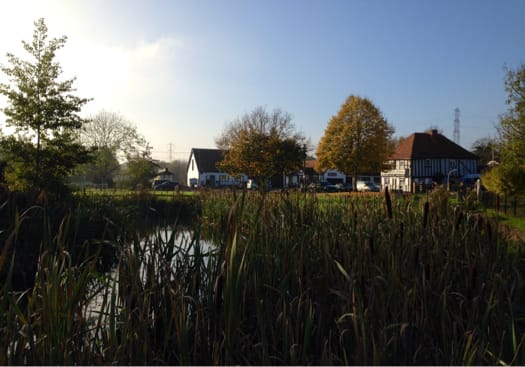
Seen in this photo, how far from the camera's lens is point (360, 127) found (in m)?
41.4

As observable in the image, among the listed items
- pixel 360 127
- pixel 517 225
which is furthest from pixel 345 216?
pixel 360 127

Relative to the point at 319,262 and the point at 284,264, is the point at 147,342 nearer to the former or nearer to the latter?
the point at 284,264

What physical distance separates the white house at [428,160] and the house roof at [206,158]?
24.8 metres

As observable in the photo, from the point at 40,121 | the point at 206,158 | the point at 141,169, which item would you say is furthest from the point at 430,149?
Result: the point at 40,121

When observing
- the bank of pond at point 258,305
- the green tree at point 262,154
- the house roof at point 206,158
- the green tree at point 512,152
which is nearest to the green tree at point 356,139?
the green tree at point 262,154

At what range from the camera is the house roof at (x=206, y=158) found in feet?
213

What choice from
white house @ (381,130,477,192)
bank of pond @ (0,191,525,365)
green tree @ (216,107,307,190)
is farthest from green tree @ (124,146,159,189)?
bank of pond @ (0,191,525,365)

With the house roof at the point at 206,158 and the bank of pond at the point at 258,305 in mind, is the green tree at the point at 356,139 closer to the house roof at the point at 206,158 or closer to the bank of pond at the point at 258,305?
the house roof at the point at 206,158

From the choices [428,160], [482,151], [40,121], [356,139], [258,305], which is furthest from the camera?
[482,151]

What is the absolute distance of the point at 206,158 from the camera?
217ft

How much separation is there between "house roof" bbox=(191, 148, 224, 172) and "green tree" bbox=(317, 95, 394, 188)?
2539 cm

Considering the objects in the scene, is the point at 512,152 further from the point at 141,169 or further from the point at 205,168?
the point at 205,168

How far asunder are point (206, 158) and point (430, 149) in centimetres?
3085

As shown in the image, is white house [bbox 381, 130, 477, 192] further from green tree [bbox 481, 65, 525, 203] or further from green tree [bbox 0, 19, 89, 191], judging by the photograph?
green tree [bbox 0, 19, 89, 191]
